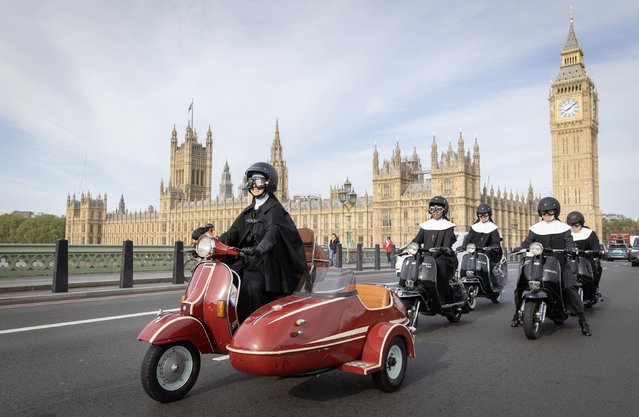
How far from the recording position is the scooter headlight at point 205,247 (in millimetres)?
3957

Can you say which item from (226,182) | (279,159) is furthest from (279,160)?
(226,182)

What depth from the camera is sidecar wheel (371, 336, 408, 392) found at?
4180 mm

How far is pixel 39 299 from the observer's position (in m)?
10.6

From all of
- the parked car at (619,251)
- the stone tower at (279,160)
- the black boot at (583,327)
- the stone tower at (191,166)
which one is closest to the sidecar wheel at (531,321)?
the black boot at (583,327)

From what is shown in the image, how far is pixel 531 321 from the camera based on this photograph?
259 inches

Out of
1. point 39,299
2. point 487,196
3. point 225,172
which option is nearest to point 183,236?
point 225,172

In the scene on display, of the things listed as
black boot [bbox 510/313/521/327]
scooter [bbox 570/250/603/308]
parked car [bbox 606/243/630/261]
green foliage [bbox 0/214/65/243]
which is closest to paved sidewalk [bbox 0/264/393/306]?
black boot [bbox 510/313/521/327]

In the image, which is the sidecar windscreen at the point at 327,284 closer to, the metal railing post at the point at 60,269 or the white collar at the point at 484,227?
the white collar at the point at 484,227

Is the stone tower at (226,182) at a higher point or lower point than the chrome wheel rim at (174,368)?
→ higher

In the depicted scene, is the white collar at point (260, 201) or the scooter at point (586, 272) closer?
the white collar at point (260, 201)

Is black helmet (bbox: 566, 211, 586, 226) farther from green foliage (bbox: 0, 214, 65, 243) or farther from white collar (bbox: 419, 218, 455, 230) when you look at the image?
green foliage (bbox: 0, 214, 65, 243)

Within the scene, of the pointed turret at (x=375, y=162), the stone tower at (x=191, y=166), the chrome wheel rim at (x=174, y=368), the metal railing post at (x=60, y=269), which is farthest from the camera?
the stone tower at (x=191, y=166)

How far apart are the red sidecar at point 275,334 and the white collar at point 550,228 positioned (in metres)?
4.14

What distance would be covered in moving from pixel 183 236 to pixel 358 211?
1834 inches
